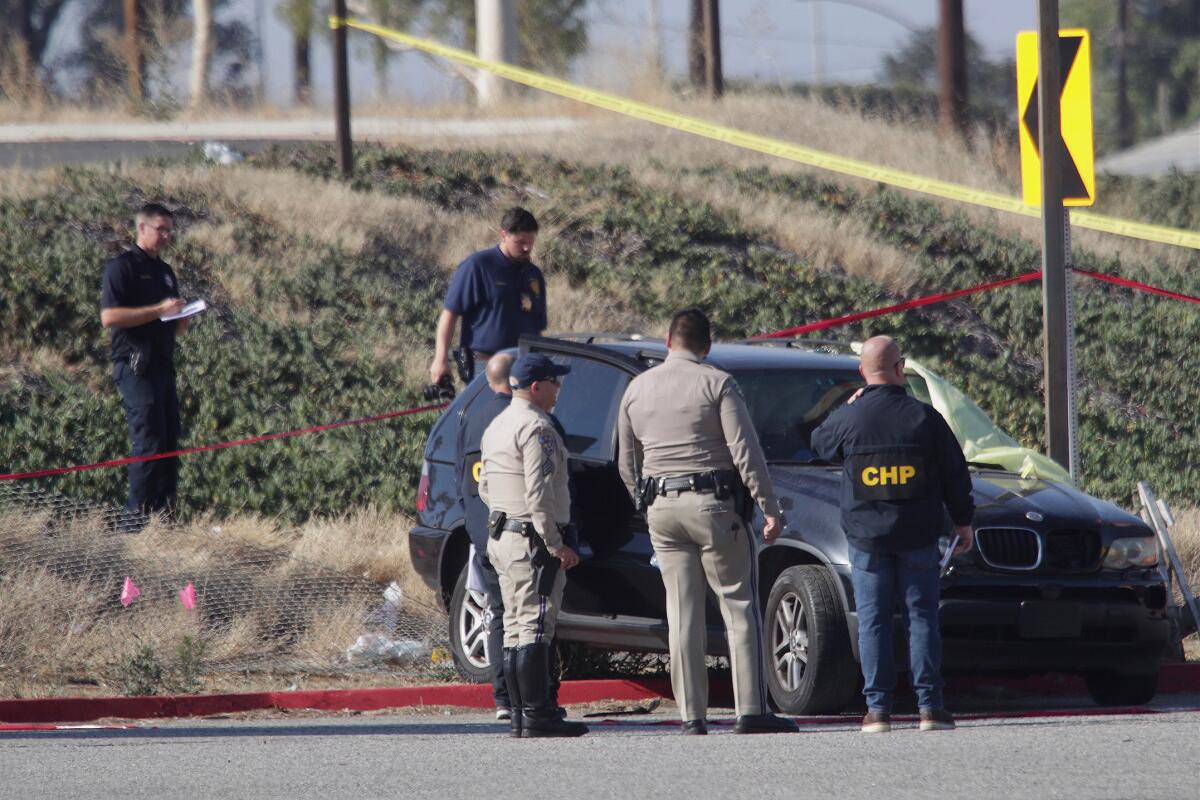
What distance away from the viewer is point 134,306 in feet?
36.3

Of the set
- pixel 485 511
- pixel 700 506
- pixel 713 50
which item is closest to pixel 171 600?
pixel 485 511

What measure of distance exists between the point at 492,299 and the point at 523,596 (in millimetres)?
3287

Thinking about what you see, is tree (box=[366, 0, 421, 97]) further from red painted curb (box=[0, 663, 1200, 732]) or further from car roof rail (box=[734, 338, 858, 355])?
red painted curb (box=[0, 663, 1200, 732])

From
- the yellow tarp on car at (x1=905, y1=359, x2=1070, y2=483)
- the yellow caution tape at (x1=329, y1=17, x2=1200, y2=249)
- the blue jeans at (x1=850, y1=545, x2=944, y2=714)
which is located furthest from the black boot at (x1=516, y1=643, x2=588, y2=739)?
the yellow caution tape at (x1=329, y1=17, x2=1200, y2=249)

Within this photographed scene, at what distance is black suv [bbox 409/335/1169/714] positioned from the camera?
309 inches

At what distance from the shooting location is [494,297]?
10625mm

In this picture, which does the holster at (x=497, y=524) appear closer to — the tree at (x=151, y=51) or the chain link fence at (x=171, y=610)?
the chain link fence at (x=171, y=610)

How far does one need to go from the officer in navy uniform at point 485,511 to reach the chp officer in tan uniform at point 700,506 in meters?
0.47

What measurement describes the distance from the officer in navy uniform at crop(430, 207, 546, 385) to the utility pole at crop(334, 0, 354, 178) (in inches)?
374

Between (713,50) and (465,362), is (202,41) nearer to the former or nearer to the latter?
(713,50)

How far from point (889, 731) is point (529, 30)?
36.9 meters

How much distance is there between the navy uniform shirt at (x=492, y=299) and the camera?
418 inches

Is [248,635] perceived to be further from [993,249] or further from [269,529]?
[993,249]

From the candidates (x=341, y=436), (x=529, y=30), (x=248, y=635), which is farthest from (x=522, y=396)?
(x=529, y=30)
